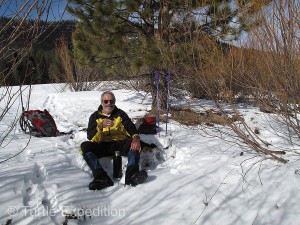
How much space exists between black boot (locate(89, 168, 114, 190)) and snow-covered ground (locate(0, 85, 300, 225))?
0.05m

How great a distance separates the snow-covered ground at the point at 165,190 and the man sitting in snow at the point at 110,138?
166mm

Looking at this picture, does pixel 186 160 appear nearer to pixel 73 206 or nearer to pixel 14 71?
pixel 73 206

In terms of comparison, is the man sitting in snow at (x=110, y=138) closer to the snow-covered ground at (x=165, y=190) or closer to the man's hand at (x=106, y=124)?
the man's hand at (x=106, y=124)

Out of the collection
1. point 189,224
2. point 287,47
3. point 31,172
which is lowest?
point 189,224

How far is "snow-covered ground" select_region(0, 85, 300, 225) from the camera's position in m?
2.16

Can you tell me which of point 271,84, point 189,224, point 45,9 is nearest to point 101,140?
point 189,224

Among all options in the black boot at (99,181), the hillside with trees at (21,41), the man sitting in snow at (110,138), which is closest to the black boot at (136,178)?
the man sitting in snow at (110,138)

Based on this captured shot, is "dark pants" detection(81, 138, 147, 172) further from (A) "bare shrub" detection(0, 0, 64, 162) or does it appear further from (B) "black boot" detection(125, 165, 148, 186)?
(A) "bare shrub" detection(0, 0, 64, 162)

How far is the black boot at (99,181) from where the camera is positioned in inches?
106

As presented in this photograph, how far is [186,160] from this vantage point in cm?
333

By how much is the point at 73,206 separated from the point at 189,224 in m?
0.94

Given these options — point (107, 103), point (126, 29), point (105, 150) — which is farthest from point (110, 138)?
point (126, 29)

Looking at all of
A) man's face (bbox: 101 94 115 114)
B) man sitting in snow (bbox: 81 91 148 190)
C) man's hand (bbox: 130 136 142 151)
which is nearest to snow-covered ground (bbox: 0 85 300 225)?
man sitting in snow (bbox: 81 91 148 190)

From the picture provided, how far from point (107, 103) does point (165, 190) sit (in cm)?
145
